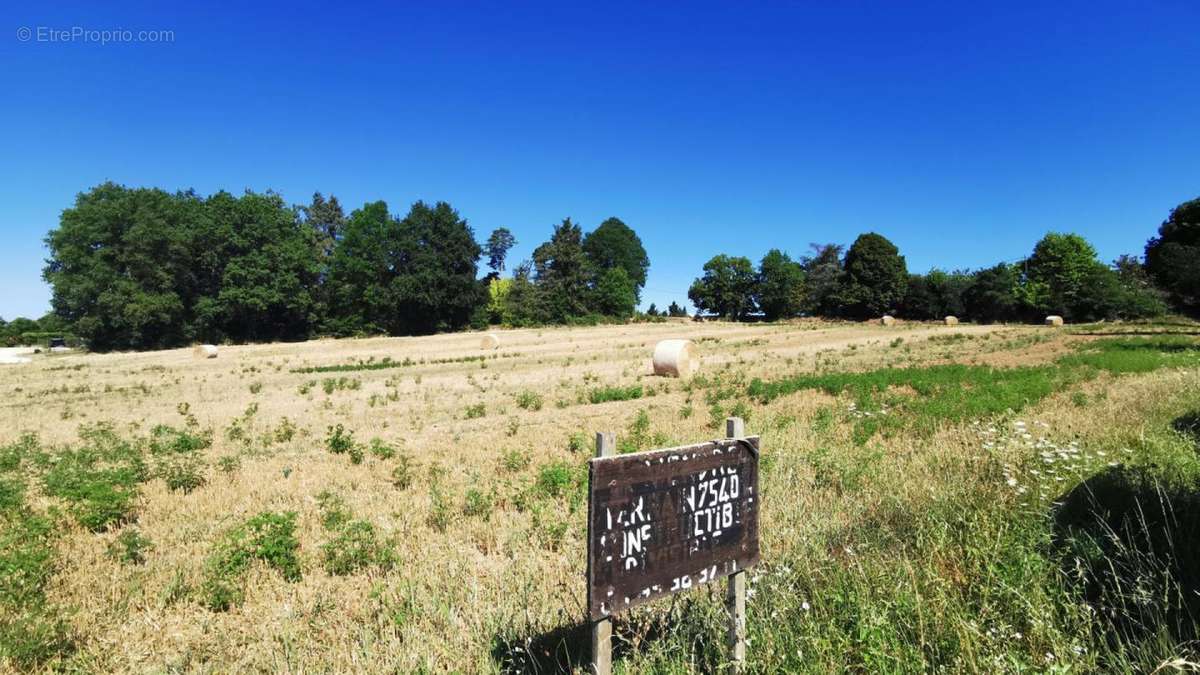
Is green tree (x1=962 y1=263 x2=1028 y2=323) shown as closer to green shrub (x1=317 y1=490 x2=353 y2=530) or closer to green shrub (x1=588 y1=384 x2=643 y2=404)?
green shrub (x1=588 y1=384 x2=643 y2=404)

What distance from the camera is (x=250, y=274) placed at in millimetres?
60594

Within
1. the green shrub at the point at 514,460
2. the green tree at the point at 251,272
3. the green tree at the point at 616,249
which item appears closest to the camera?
the green shrub at the point at 514,460

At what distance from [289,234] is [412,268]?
14863mm

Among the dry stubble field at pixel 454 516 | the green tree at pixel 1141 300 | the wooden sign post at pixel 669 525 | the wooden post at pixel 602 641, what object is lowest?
the dry stubble field at pixel 454 516

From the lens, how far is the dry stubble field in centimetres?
426

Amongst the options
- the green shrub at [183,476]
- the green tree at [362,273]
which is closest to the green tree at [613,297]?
the green tree at [362,273]

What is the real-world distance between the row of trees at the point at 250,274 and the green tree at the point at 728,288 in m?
30.3

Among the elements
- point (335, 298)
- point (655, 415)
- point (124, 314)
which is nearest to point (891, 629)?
point (655, 415)

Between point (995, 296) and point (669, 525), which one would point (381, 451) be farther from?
point (995, 296)

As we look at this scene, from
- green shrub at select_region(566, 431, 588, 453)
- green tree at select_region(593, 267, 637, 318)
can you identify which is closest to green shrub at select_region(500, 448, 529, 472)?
green shrub at select_region(566, 431, 588, 453)

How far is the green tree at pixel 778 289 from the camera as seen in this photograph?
92.8 meters

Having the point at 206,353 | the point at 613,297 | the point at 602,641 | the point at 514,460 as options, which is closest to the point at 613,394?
the point at 514,460

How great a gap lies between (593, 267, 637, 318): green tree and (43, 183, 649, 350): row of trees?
4.53 m

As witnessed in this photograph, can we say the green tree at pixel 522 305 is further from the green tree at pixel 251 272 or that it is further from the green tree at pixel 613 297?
the green tree at pixel 251 272
